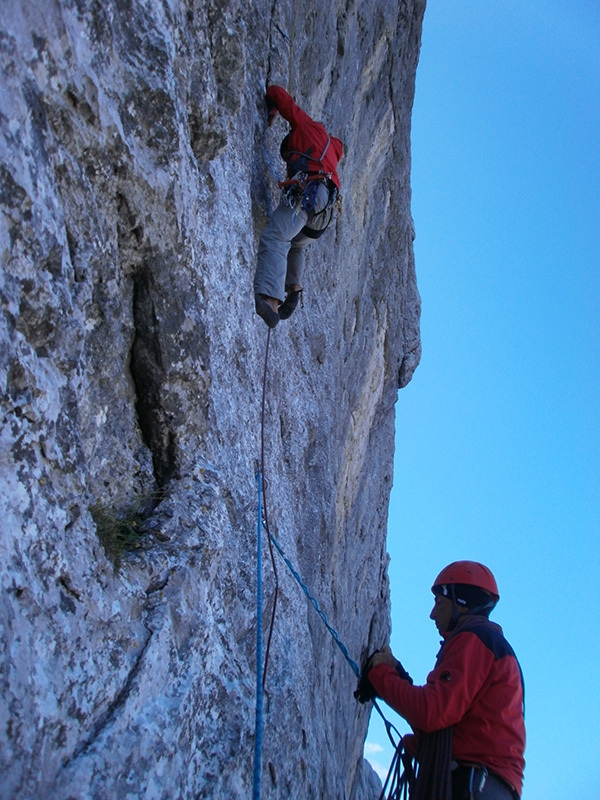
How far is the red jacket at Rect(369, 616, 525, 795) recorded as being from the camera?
12.1 feet

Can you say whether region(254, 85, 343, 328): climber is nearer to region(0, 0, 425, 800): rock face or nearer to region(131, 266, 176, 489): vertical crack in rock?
region(0, 0, 425, 800): rock face

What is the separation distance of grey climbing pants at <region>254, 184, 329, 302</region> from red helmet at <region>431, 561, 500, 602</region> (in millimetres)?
2333

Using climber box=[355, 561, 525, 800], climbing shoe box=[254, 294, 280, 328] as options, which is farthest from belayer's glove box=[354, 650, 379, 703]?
climbing shoe box=[254, 294, 280, 328]

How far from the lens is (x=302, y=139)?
20.3ft

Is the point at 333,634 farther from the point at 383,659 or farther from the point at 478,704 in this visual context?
the point at 478,704

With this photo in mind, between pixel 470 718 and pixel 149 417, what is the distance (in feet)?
7.64

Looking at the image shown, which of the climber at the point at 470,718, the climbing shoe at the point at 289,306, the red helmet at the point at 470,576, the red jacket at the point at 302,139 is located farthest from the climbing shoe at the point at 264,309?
the climber at the point at 470,718

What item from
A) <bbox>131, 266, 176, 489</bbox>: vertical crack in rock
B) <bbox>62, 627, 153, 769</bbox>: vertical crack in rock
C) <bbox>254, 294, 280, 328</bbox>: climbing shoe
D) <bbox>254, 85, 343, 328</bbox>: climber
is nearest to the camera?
<bbox>62, 627, 153, 769</bbox>: vertical crack in rock

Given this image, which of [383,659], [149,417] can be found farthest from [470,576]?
[149,417]

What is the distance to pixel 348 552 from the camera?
922 centimetres

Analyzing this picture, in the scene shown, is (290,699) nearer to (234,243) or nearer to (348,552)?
(234,243)

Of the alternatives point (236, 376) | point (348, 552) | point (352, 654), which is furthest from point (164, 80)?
point (352, 654)

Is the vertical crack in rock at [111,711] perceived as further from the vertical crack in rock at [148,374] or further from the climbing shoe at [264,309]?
the climbing shoe at [264,309]

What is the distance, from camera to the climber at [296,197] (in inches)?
225
